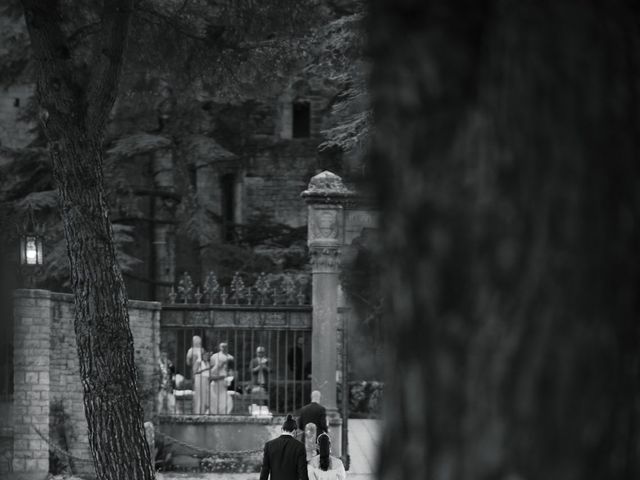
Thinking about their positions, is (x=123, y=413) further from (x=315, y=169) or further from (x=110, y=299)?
(x=315, y=169)

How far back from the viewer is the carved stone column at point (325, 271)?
608 inches

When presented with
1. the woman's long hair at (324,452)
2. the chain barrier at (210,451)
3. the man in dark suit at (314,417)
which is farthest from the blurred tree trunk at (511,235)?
the chain barrier at (210,451)

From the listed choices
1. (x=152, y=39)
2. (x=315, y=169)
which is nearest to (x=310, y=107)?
(x=315, y=169)

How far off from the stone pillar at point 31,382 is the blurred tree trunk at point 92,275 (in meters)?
4.85

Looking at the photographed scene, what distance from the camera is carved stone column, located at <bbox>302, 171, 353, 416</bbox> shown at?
15.4m

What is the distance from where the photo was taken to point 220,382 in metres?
16.0

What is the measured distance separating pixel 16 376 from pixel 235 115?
2051cm

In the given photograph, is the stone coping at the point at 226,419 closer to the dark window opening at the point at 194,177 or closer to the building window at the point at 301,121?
the dark window opening at the point at 194,177

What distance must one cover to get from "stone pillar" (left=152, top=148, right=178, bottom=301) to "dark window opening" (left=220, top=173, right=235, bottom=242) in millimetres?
1877

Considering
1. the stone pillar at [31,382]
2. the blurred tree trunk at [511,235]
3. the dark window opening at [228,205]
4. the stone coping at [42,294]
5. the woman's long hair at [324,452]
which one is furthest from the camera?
the dark window opening at [228,205]

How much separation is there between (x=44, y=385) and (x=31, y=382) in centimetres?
14

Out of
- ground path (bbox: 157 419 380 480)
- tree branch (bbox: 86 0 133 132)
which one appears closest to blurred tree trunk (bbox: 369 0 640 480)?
tree branch (bbox: 86 0 133 132)

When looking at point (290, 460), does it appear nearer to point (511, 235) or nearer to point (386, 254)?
point (386, 254)

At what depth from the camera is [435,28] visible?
250 centimetres
